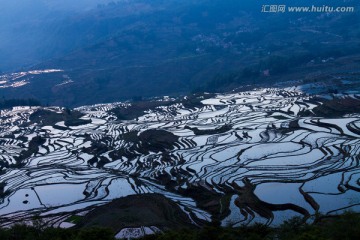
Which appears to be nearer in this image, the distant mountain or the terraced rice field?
the terraced rice field

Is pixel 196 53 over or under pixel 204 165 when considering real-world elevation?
under

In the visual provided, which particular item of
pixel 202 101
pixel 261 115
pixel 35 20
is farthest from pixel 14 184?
pixel 35 20

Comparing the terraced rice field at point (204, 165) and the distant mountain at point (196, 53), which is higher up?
Result: the terraced rice field at point (204, 165)

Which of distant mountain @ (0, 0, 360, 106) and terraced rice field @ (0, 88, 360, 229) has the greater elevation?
terraced rice field @ (0, 88, 360, 229)

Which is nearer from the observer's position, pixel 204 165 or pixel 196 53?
pixel 204 165
